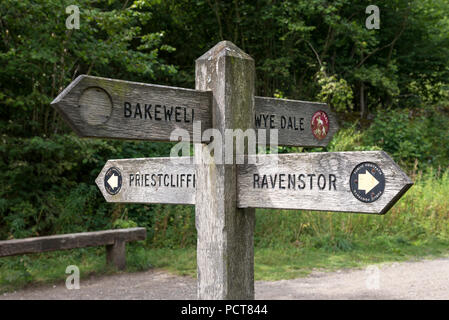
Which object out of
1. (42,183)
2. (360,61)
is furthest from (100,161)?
(360,61)

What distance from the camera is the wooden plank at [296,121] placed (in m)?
2.44

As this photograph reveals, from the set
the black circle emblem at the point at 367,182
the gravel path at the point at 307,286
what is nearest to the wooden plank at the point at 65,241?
the gravel path at the point at 307,286

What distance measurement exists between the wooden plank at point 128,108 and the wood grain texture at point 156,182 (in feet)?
1.01

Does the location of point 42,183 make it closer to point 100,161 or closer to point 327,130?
point 100,161

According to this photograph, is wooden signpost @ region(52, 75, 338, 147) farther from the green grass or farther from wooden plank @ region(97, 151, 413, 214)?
the green grass

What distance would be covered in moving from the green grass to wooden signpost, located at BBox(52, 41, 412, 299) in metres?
3.96

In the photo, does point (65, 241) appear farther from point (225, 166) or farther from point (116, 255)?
point (225, 166)

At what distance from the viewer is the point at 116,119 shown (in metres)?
1.91

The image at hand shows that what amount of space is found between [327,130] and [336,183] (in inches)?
35.8

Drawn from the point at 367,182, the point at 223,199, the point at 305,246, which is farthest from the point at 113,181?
the point at 305,246

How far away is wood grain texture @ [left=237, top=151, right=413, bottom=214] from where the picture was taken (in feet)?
5.71

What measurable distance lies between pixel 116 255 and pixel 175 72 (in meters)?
3.08

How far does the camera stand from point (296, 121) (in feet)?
8.47

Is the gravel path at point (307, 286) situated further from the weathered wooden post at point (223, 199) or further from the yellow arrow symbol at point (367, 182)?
the yellow arrow symbol at point (367, 182)
